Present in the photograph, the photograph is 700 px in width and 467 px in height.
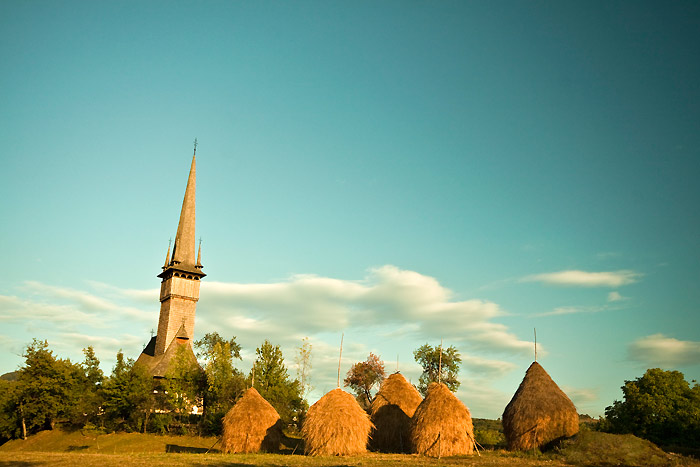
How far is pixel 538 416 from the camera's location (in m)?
22.7

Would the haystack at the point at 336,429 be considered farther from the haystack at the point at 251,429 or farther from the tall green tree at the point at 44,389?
the tall green tree at the point at 44,389

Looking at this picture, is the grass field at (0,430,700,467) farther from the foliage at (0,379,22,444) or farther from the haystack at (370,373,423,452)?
the foliage at (0,379,22,444)

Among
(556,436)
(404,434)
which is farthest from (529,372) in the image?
(404,434)

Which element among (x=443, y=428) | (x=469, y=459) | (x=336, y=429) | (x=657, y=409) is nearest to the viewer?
(x=469, y=459)

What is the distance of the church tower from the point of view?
56.8 metres

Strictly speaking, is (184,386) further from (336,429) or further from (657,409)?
(657,409)

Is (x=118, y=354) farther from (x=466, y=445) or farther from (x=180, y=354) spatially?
(x=466, y=445)

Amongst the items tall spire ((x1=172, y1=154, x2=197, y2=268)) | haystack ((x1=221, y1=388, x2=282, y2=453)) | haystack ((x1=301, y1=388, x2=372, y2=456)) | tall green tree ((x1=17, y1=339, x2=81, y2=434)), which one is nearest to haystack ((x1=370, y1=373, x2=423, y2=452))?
haystack ((x1=301, y1=388, x2=372, y2=456))

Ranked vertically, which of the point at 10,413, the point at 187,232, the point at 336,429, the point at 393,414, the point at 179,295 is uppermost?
the point at 187,232

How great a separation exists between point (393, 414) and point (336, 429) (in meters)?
5.78

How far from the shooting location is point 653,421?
33312mm

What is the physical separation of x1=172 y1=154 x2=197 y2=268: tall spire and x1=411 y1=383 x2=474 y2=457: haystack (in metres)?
43.7

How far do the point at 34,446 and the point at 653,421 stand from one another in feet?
155

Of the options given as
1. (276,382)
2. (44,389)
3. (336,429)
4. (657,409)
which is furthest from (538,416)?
(44,389)
